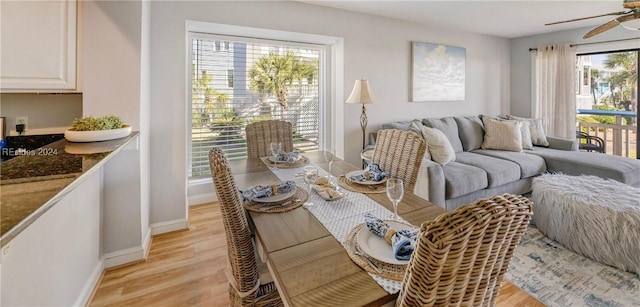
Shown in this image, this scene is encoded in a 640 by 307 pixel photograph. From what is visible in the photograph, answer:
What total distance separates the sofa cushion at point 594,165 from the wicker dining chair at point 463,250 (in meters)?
3.45

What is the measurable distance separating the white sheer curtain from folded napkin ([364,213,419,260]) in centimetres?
499

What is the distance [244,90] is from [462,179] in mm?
2582

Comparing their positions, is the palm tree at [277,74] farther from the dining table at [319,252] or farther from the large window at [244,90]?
the dining table at [319,252]

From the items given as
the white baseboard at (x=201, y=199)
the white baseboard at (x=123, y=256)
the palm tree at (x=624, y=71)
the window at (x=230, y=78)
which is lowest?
the white baseboard at (x=123, y=256)

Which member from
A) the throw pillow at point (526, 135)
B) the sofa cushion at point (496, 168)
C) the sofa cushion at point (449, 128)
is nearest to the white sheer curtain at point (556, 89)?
the throw pillow at point (526, 135)

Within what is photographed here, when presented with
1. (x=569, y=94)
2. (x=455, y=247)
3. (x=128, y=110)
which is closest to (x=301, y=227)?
(x=455, y=247)

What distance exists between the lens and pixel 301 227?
1147 mm

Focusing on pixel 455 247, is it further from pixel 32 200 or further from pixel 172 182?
pixel 172 182

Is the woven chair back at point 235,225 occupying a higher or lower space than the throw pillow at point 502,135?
lower

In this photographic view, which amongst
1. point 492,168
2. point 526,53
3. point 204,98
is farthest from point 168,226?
point 526,53

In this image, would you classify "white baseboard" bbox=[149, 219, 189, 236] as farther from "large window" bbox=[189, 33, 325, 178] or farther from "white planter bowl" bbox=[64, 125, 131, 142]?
"white planter bowl" bbox=[64, 125, 131, 142]

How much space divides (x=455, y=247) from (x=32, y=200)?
1.12m

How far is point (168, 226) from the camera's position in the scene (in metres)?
2.65

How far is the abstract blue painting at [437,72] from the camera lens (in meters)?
4.08
